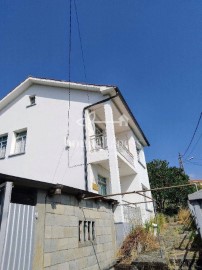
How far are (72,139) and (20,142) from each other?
4112 mm

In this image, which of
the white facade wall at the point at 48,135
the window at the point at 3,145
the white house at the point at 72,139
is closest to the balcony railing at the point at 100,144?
the white house at the point at 72,139

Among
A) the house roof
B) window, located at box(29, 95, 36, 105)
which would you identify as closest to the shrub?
the house roof

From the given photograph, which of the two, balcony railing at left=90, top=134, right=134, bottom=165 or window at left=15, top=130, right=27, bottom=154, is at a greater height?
window at left=15, top=130, right=27, bottom=154

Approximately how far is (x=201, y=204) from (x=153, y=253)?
123 inches

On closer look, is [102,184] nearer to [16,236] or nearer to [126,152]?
[126,152]

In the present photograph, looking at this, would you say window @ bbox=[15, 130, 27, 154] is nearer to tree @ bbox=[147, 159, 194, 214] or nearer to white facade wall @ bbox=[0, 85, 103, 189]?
white facade wall @ bbox=[0, 85, 103, 189]

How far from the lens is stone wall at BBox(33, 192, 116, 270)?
4.98m

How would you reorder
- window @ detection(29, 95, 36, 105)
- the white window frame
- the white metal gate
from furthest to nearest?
1. window @ detection(29, 95, 36, 105)
2. the white window frame
3. the white metal gate

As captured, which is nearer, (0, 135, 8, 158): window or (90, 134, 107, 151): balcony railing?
(90, 134, 107, 151): balcony railing

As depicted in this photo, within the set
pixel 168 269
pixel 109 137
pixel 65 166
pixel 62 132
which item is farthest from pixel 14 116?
pixel 168 269

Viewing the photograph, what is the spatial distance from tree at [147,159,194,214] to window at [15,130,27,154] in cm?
1216

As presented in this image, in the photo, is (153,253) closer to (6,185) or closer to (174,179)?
(6,185)

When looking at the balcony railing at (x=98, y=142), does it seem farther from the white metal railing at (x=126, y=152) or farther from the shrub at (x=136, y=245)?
the shrub at (x=136, y=245)

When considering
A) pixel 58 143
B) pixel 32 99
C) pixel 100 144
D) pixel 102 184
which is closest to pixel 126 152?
pixel 100 144
